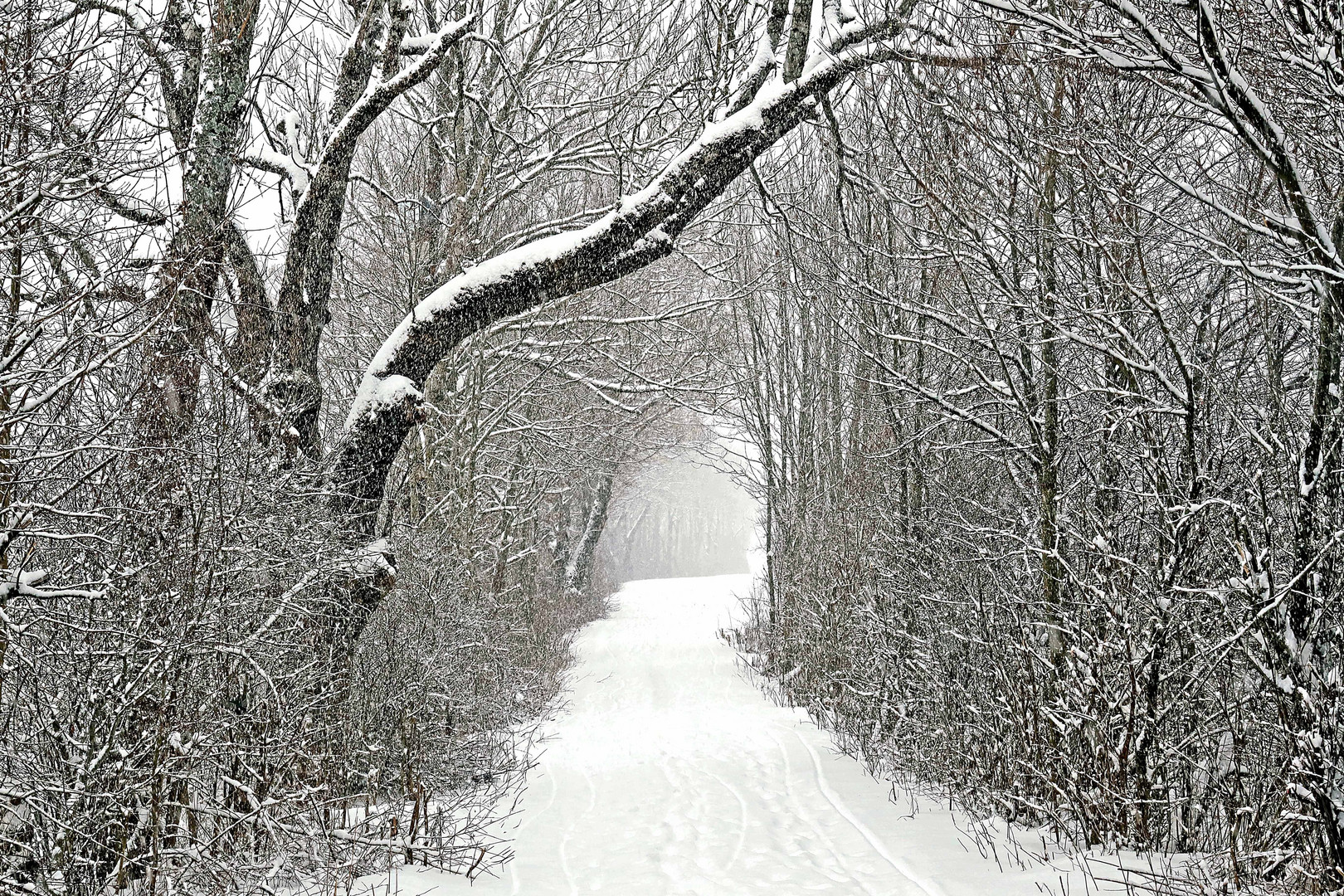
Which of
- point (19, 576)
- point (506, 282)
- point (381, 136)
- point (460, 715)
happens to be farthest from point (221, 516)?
point (381, 136)

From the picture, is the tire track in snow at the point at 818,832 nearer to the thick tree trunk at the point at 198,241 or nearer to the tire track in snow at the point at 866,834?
the tire track in snow at the point at 866,834

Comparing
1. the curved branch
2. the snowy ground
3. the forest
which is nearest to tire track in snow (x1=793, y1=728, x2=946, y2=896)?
the snowy ground

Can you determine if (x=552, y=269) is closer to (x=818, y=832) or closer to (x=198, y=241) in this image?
(x=198, y=241)

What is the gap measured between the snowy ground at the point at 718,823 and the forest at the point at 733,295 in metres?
0.40

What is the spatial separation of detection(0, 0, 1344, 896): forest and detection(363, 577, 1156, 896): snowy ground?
0.40m

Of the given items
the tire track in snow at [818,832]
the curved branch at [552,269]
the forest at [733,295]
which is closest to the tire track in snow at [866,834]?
the tire track in snow at [818,832]

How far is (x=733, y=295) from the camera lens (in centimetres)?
1027

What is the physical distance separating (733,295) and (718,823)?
20.1 feet

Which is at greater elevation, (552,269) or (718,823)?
(552,269)

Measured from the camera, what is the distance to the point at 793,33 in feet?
19.9

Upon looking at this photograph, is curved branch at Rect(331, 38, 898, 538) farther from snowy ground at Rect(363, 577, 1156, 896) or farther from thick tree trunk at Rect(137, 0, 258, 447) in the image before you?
snowy ground at Rect(363, 577, 1156, 896)

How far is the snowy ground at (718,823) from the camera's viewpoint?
4.74 metres

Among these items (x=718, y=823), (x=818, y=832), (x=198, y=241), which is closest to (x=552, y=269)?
(x=198, y=241)

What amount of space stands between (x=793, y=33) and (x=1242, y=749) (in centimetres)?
510
